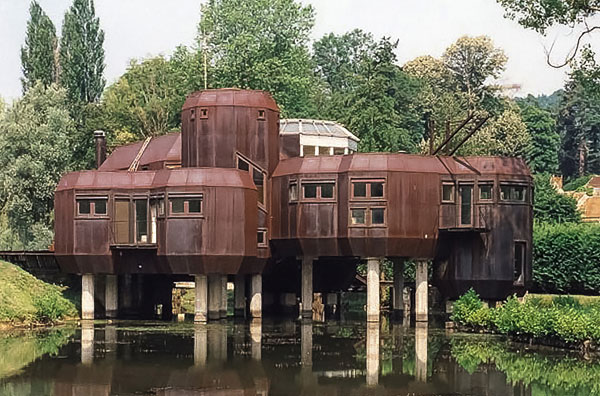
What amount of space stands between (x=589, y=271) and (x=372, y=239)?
46.7 feet

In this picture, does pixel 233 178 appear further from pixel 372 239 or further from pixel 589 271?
pixel 589 271

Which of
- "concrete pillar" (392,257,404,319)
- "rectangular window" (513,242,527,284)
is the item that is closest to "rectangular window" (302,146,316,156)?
"concrete pillar" (392,257,404,319)

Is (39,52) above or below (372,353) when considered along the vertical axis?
above

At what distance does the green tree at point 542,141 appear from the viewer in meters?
119

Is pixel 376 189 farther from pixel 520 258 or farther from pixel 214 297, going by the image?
pixel 214 297

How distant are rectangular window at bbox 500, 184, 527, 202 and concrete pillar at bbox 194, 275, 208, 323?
48.7 feet

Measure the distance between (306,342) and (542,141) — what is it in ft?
252

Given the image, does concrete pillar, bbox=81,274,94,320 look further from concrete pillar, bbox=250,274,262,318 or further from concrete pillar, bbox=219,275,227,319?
concrete pillar, bbox=250,274,262,318

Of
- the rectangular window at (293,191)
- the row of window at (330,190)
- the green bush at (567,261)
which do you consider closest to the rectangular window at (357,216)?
the row of window at (330,190)

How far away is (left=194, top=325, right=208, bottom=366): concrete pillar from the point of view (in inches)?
1638

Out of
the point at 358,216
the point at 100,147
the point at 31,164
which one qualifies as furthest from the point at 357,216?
the point at 31,164

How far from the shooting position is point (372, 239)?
5669 centimetres

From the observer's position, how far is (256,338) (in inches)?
1950

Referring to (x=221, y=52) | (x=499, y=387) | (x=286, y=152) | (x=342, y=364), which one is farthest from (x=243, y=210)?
(x=221, y=52)
